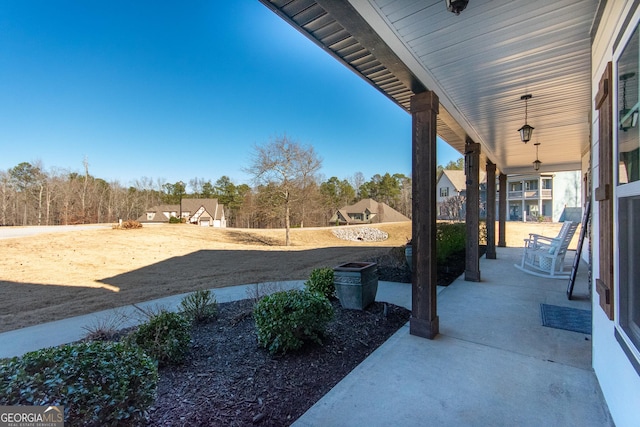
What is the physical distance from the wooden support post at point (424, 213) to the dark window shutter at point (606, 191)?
4.33 feet

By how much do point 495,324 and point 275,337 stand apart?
2.70m

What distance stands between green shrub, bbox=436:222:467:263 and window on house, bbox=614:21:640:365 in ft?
13.9

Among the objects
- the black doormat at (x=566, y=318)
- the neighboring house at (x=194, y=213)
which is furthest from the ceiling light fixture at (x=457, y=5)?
the neighboring house at (x=194, y=213)

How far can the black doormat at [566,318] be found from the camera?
129 inches

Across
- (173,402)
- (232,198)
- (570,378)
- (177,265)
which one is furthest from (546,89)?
(232,198)

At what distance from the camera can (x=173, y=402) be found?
6.22 feet

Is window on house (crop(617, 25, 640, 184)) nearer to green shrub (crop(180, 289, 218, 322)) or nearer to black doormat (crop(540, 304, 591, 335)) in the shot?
black doormat (crop(540, 304, 591, 335))

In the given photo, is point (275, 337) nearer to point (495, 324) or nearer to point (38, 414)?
point (38, 414)

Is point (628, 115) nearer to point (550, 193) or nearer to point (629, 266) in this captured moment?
point (629, 266)

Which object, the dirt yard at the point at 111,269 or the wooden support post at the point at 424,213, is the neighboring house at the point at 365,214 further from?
the wooden support post at the point at 424,213

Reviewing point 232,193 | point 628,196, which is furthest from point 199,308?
point 232,193

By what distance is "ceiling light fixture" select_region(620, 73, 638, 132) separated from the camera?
1.39m

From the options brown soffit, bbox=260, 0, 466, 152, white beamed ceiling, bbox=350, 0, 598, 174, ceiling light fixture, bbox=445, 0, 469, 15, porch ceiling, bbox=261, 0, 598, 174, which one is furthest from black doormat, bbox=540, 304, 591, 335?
ceiling light fixture, bbox=445, 0, 469, 15

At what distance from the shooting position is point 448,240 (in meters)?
7.06
